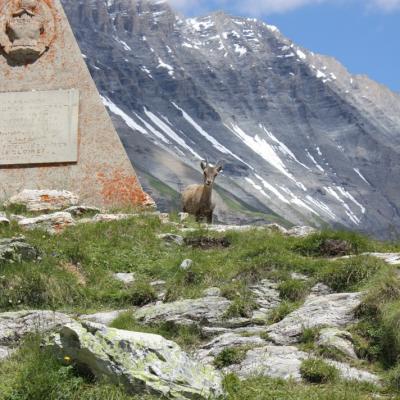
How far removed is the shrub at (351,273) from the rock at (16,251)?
16.4ft


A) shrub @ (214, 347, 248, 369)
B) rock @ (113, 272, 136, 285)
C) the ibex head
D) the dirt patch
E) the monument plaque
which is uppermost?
the monument plaque

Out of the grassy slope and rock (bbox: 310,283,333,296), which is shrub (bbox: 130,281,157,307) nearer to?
the grassy slope

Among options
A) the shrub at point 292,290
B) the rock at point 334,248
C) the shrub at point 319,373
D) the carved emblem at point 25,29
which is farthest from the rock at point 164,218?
the shrub at point 319,373

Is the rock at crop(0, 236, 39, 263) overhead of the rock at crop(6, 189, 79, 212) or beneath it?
beneath

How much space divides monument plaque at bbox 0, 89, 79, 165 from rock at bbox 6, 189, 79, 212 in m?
1.30

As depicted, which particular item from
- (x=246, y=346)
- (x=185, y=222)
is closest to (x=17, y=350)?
A: (x=246, y=346)

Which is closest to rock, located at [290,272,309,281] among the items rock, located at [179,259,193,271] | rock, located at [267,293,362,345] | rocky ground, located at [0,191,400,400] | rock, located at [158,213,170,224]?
rocky ground, located at [0,191,400,400]

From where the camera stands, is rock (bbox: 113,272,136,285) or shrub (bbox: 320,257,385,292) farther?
rock (bbox: 113,272,136,285)

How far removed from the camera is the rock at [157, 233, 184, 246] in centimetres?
1667

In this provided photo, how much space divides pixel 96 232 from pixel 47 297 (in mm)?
3886

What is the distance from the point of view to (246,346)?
10.9 metres

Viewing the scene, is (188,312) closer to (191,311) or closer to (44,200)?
(191,311)

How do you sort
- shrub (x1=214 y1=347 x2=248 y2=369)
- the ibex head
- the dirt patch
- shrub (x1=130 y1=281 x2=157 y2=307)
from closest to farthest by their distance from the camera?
shrub (x1=214 y1=347 x2=248 y2=369) → shrub (x1=130 y1=281 x2=157 y2=307) → the dirt patch → the ibex head

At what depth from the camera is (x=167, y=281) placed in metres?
14.1
